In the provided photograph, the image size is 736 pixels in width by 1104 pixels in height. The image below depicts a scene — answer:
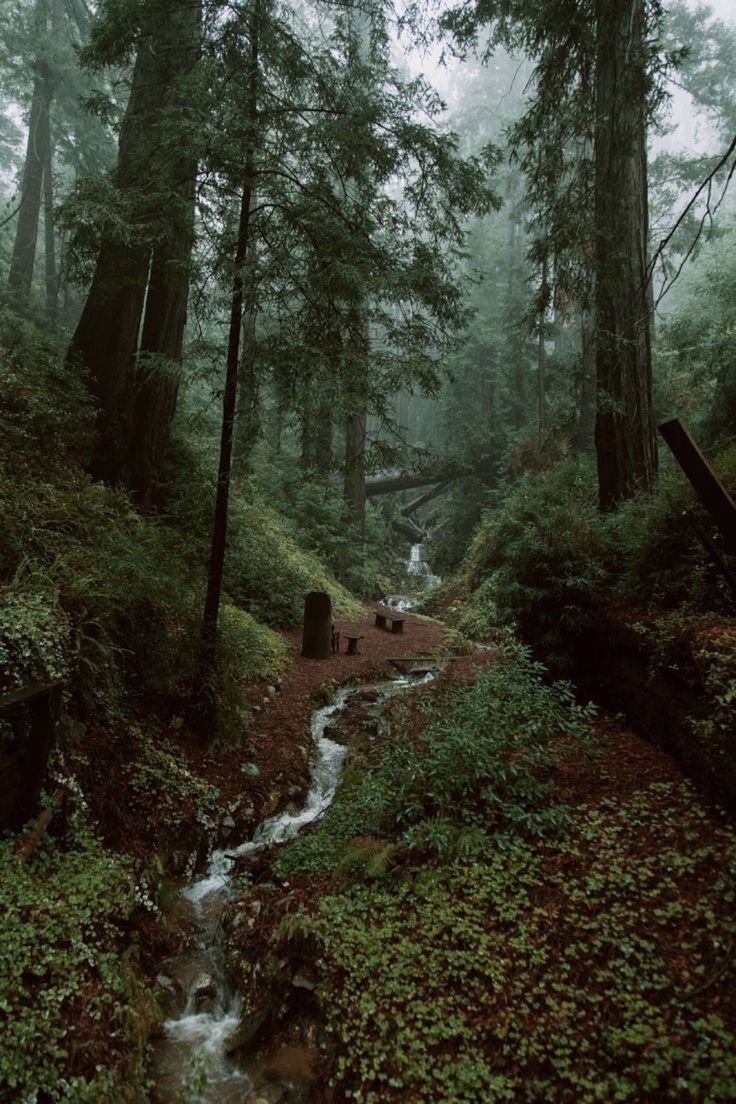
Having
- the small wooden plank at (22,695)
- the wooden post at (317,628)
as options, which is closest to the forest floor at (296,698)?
the wooden post at (317,628)

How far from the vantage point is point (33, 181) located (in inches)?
773

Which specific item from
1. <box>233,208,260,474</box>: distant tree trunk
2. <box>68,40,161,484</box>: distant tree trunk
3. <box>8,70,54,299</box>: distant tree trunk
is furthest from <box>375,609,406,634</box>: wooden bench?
<box>8,70,54,299</box>: distant tree trunk

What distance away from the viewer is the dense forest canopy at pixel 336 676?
10.4 ft

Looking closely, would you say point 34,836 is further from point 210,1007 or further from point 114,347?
point 114,347

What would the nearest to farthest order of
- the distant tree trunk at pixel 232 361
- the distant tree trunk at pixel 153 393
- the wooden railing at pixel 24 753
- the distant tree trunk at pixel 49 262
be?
the wooden railing at pixel 24 753 → the distant tree trunk at pixel 232 361 → the distant tree trunk at pixel 153 393 → the distant tree trunk at pixel 49 262

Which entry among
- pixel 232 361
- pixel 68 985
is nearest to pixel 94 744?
pixel 68 985

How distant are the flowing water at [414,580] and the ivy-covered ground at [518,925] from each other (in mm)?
13182

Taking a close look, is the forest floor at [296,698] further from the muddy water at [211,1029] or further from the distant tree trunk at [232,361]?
the distant tree trunk at [232,361]

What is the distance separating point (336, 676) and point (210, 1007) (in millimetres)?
5713

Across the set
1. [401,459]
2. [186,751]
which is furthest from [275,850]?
[401,459]

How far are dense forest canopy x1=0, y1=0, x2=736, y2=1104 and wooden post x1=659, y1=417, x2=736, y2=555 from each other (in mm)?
31

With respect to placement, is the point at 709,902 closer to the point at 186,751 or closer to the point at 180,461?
the point at 186,751

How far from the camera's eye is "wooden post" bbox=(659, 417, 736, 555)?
4535 mm

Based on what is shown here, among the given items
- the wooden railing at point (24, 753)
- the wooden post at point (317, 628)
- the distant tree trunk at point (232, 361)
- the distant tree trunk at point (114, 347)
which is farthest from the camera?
the wooden post at point (317, 628)
